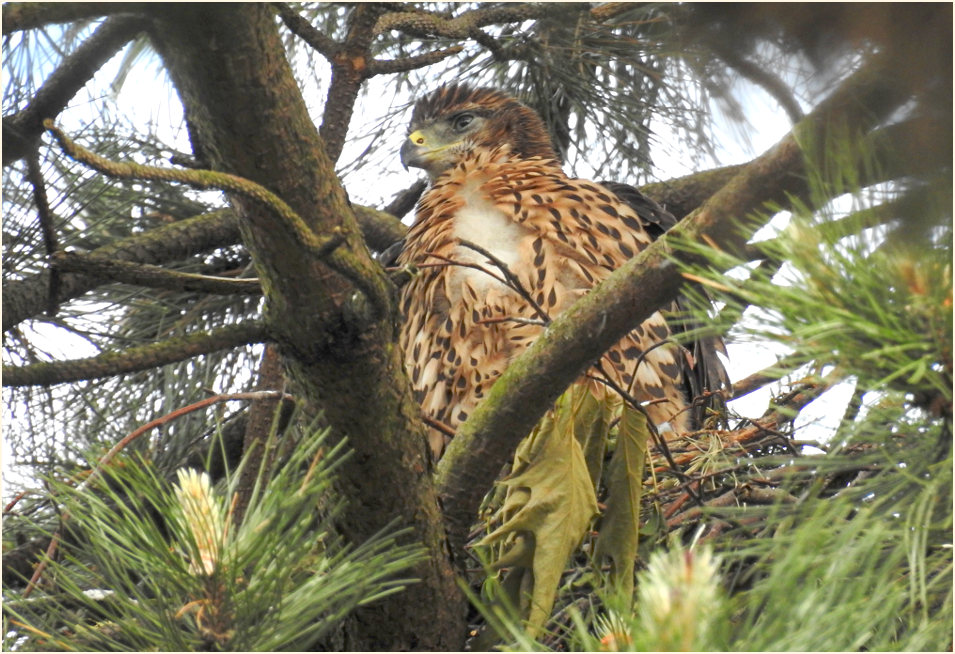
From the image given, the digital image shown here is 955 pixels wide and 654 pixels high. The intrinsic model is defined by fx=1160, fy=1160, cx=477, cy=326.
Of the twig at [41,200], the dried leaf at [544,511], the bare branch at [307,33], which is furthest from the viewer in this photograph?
the bare branch at [307,33]

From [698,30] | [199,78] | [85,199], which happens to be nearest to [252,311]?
[85,199]

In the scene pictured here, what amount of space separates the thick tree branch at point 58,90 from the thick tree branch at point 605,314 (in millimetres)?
1057

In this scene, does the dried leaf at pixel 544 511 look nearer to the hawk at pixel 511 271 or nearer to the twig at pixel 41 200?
the hawk at pixel 511 271

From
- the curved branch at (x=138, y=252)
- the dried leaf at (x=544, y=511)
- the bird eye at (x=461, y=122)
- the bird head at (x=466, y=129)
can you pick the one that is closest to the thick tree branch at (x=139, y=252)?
the curved branch at (x=138, y=252)

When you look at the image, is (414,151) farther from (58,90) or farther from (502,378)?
(502,378)

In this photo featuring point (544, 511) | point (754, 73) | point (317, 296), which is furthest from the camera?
point (544, 511)

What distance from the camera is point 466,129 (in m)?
3.91

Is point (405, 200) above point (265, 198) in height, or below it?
above

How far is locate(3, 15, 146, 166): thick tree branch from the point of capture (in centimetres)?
230

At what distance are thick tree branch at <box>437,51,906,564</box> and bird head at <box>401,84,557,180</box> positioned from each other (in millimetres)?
1963

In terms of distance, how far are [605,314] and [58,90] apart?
1.35m

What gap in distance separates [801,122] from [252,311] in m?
2.45

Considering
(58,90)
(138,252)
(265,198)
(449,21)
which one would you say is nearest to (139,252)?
(138,252)

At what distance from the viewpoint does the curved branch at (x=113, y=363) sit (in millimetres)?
1648
